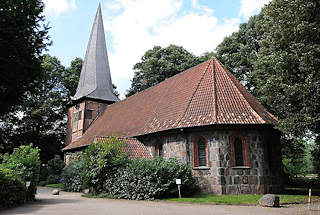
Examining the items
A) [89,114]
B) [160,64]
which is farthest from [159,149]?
[160,64]

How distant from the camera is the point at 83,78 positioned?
105 feet

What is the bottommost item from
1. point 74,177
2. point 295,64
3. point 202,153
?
point 74,177

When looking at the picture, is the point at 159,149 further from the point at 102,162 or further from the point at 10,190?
the point at 10,190

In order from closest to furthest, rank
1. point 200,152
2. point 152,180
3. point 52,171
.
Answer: point 152,180 → point 200,152 → point 52,171

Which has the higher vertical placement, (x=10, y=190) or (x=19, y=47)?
(x=19, y=47)

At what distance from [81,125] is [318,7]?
23411mm

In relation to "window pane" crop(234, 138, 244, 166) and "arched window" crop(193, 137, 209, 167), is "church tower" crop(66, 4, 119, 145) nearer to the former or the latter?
"arched window" crop(193, 137, 209, 167)

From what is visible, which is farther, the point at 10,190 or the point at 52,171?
the point at 52,171

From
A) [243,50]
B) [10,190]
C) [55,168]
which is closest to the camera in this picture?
[10,190]

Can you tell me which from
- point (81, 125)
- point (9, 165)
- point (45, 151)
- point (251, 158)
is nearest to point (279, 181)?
point (251, 158)

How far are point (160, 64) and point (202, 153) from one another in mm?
22431

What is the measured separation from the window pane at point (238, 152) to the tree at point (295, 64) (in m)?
2.37

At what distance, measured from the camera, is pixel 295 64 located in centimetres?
1376

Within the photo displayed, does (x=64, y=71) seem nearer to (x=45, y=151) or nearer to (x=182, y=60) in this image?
(x=45, y=151)
